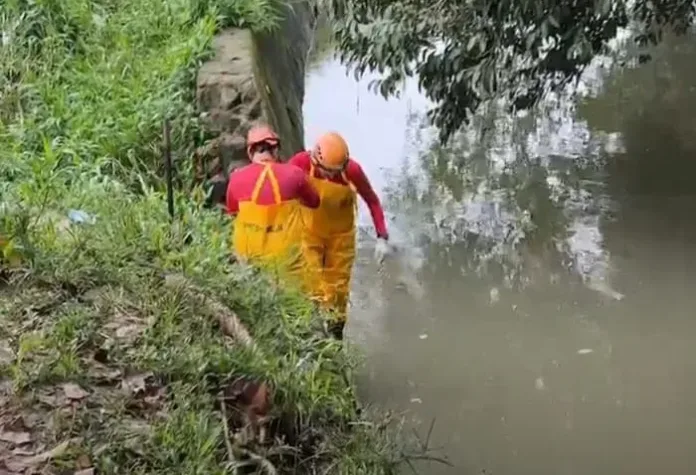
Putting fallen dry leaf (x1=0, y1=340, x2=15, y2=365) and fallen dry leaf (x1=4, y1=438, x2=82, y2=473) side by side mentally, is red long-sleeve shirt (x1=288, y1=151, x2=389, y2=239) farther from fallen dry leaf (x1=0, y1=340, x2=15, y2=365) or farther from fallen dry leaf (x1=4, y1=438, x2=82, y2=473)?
fallen dry leaf (x1=4, y1=438, x2=82, y2=473)

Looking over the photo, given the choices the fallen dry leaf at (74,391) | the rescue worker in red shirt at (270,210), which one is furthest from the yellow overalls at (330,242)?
the fallen dry leaf at (74,391)

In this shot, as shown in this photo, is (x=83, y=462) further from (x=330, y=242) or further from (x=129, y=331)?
(x=330, y=242)

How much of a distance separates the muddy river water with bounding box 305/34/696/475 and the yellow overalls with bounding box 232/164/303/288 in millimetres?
1140

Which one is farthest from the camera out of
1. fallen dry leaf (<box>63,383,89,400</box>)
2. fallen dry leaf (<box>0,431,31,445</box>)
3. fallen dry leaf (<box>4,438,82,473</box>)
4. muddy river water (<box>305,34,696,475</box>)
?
muddy river water (<box>305,34,696,475</box>)

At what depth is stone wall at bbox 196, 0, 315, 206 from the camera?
257 inches

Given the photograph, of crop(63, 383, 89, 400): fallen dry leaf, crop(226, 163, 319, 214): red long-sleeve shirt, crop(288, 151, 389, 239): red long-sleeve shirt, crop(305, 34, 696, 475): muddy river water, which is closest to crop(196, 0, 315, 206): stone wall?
crop(288, 151, 389, 239): red long-sleeve shirt

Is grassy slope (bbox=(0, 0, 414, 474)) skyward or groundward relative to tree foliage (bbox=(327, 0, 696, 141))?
groundward

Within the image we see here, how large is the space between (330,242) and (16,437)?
2.48 m

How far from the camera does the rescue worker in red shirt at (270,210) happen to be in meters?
5.11

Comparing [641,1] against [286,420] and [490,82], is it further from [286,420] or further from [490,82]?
[286,420]

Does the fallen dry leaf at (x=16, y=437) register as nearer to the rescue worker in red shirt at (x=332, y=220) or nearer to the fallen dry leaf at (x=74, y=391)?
the fallen dry leaf at (x=74, y=391)

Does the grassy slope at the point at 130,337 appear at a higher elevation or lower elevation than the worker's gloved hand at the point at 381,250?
higher

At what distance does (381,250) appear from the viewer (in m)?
7.93

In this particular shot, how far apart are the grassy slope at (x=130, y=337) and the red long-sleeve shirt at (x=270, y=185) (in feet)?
0.80
